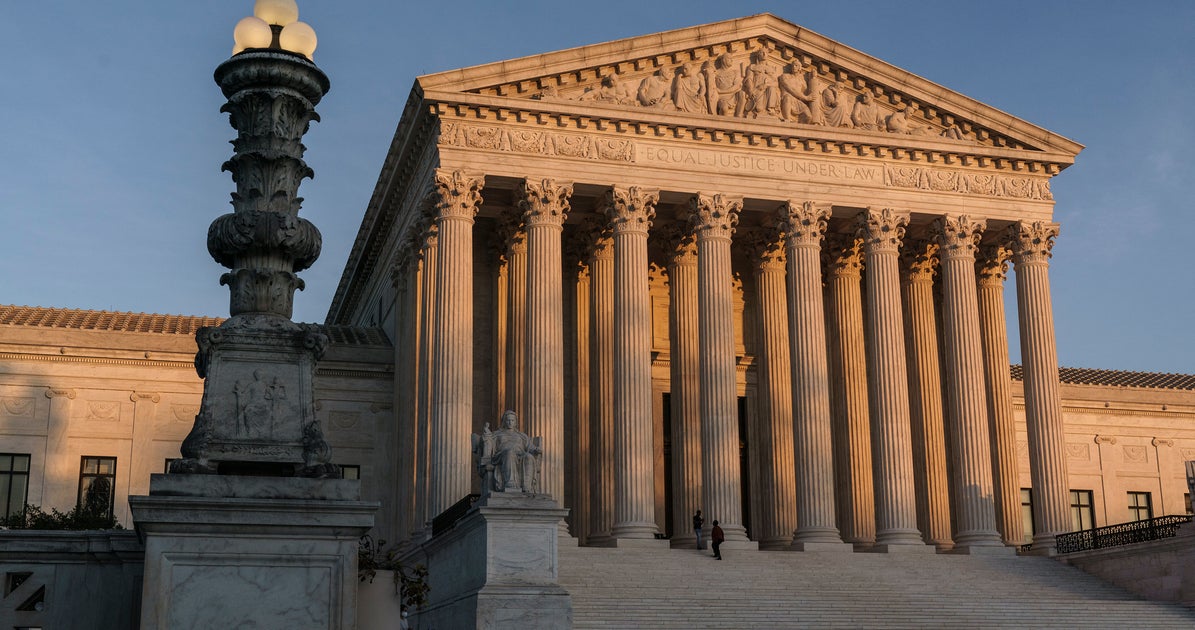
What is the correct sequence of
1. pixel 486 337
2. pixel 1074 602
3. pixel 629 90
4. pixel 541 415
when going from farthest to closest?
pixel 486 337 → pixel 629 90 → pixel 541 415 → pixel 1074 602

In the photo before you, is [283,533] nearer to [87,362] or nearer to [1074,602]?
[1074,602]

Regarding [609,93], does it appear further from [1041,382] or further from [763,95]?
[1041,382]

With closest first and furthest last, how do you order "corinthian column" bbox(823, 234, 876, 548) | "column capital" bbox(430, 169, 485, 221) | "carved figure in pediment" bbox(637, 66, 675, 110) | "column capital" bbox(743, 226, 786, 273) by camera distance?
"column capital" bbox(430, 169, 485, 221)
"carved figure in pediment" bbox(637, 66, 675, 110)
"corinthian column" bbox(823, 234, 876, 548)
"column capital" bbox(743, 226, 786, 273)

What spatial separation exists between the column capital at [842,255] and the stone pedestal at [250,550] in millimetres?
34956

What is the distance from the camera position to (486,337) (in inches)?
1671

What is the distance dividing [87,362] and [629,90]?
2068 centimetres

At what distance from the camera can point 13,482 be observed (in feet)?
138

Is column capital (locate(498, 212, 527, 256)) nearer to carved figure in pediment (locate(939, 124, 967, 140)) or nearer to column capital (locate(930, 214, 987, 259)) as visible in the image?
column capital (locate(930, 214, 987, 259))

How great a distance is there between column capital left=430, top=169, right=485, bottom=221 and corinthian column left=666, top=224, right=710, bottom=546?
7.90 meters

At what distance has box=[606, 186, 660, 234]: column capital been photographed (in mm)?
37844

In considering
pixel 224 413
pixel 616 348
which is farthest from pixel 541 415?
pixel 224 413

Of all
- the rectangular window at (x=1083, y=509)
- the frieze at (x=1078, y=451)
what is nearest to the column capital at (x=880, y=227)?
the frieze at (x=1078, y=451)

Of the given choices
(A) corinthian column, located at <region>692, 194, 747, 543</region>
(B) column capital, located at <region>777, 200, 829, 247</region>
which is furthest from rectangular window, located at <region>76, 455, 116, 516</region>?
(B) column capital, located at <region>777, 200, 829, 247</region>

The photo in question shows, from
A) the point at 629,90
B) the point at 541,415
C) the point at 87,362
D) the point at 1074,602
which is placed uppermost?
the point at 629,90
